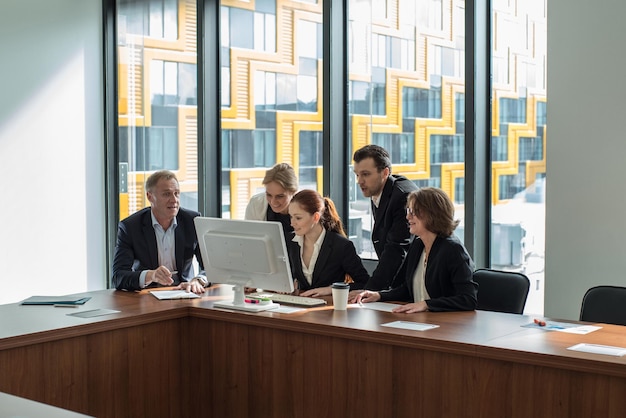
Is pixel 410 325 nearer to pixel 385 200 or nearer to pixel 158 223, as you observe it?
pixel 385 200

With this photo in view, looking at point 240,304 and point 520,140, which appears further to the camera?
point 520,140

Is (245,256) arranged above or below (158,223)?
below

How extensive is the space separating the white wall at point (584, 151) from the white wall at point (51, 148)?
160 inches

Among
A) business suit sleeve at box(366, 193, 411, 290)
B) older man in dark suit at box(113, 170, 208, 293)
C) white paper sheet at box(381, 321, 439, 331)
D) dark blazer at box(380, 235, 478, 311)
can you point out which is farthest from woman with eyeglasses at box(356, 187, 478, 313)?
older man in dark suit at box(113, 170, 208, 293)

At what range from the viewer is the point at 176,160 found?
21.9ft

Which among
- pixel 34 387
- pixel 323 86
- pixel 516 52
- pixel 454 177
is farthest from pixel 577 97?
pixel 34 387

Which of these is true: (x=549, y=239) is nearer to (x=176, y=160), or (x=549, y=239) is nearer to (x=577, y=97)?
(x=577, y=97)

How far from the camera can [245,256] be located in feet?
13.4

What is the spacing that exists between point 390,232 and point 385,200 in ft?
0.63

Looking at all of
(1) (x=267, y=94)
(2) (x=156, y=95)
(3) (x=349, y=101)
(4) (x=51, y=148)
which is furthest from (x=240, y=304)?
(4) (x=51, y=148)

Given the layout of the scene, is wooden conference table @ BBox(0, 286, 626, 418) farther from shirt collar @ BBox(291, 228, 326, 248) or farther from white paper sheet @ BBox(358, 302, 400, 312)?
shirt collar @ BBox(291, 228, 326, 248)

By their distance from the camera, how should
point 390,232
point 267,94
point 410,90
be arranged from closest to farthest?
point 390,232 → point 410,90 → point 267,94

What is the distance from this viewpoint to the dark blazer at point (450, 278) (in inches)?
153

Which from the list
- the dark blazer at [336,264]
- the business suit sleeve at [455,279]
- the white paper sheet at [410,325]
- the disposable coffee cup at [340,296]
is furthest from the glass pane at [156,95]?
the white paper sheet at [410,325]
